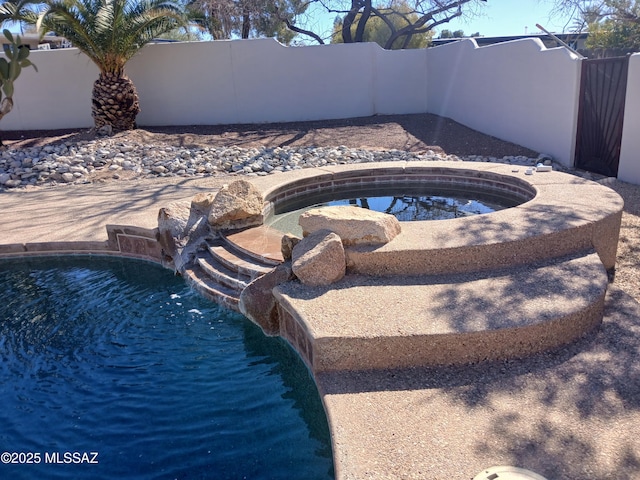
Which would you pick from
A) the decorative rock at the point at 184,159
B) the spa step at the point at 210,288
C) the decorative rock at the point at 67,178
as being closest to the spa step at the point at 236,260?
the spa step at the point at 210,288

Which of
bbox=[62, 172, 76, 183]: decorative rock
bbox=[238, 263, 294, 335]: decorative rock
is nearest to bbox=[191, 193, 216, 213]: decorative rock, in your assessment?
bbox=[238, 263, 294, 335]: decorative rock

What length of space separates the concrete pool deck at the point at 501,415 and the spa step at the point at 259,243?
1191mm

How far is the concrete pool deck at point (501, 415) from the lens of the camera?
6.86 ft

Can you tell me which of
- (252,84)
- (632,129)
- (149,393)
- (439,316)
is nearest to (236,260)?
(149,393)

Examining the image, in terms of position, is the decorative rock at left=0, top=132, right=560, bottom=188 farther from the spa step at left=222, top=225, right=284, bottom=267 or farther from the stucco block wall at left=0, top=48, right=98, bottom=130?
the spa step at left=222, top=225, right=284, bottom=267

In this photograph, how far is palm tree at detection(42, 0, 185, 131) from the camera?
11.0m

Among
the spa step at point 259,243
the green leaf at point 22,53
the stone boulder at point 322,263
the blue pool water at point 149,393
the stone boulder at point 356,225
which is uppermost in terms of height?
the green leaf at point 22,53

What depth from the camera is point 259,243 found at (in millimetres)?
4480

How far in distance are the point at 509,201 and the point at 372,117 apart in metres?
8.50

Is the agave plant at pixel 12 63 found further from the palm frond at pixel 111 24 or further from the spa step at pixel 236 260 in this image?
the spa step at pixel 236 260

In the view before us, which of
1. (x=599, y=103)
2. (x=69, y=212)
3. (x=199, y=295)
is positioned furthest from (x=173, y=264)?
(x=599, y=103)

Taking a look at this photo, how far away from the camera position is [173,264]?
4984 mm

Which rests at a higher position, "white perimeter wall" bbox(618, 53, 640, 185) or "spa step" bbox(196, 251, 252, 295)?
"white perimeter wall" bbox(618, 53, 640, 185)

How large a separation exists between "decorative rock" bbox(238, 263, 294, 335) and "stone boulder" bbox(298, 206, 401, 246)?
0.41m
